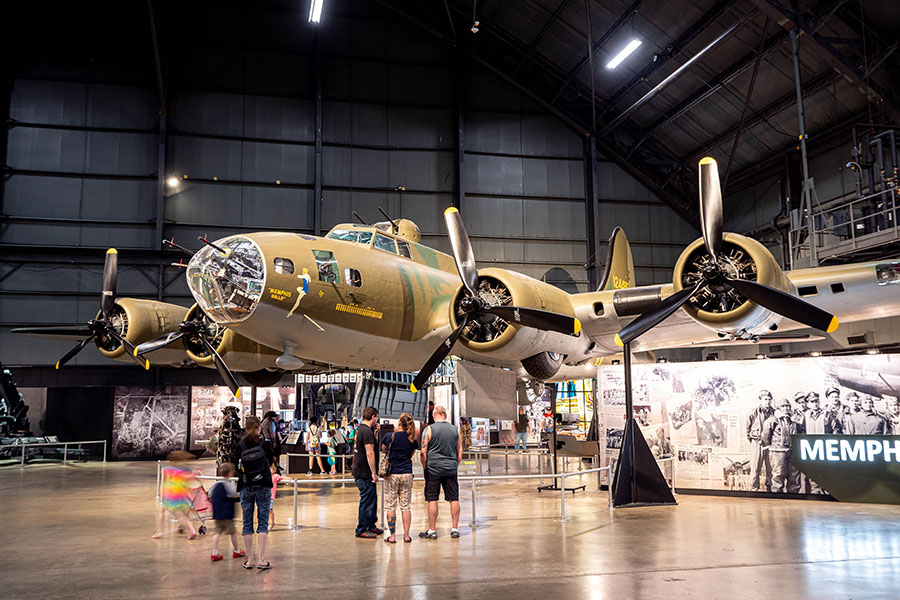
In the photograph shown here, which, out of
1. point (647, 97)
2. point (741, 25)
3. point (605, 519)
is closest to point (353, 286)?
point (605, 519)

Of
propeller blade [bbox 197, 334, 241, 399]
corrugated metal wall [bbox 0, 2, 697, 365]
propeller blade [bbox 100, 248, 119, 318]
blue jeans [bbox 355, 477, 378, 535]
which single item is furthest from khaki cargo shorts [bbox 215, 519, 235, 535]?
corrugated metal wall [bbox 0, 2, 697, 365]

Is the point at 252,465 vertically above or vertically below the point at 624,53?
below

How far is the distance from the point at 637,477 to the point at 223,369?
9201mm

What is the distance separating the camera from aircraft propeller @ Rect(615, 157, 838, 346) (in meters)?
10.3

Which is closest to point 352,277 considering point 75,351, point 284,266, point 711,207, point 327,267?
point 327,267

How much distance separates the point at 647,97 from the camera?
29.0 meters

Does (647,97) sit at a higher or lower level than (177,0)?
lower

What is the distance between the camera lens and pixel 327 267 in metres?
12.8

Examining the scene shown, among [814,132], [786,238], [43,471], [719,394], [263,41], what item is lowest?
[43,471]

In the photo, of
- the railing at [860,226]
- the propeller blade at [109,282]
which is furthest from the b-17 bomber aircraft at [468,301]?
the railing at [860,226]

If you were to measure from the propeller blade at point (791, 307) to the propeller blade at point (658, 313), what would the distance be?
83cm

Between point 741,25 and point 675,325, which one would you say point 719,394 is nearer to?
point 675,325

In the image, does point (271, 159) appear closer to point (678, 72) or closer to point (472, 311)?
point (678, 72)

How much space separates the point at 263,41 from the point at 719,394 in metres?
27.4
